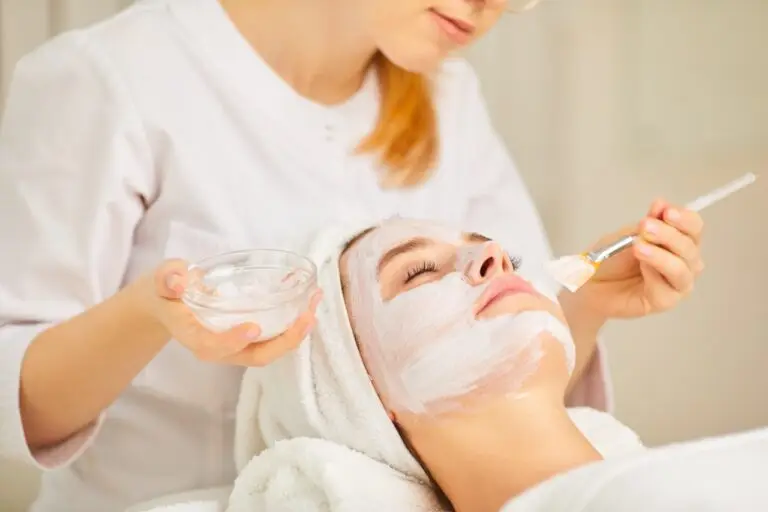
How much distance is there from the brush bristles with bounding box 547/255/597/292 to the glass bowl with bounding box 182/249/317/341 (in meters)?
0.24

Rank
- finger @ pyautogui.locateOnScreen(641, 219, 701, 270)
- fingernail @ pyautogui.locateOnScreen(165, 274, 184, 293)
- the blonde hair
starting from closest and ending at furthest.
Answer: fingernail @ pyautogui.locateOnScreen(165, 274, 184, 293) < finger @ pyautogui.locateOnScreen(641, 219, 701, 270) < the blonde hair

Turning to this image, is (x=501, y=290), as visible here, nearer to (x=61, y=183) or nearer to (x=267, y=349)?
(x=267, y=349)

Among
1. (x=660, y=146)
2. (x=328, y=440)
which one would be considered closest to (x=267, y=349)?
(x=328, y=440)

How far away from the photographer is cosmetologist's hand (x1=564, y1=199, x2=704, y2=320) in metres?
0.88

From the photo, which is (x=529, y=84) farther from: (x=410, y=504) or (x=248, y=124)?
(x=410, y=504)

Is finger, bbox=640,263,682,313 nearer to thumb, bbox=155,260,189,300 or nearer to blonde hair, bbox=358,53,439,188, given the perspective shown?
blonde hair, bbox=358,53,439,188

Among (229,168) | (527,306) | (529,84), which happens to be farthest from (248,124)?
(529,84)

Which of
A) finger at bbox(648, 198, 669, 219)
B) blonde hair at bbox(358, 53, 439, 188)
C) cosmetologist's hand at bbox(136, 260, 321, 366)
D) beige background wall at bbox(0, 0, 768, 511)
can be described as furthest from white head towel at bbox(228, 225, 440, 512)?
beige background wall at bbox(0, 0, 768, 511)

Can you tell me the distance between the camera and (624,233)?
92cm

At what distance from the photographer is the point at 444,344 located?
0.77 metres

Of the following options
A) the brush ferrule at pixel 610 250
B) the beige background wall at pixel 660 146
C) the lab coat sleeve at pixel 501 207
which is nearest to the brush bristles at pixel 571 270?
the brush ferrule at pixel 610 250

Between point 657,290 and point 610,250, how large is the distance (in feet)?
0.36

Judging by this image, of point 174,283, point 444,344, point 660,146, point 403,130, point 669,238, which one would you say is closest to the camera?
point 174,283

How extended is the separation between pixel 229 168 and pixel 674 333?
2.65ft
